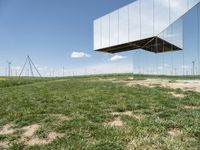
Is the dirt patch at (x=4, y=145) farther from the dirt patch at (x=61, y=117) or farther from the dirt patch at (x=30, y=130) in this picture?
the dirt patch at (x=61, y=117)

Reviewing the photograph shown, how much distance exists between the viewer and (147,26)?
1544 cm

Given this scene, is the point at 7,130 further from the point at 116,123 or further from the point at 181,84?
the point at 181,84

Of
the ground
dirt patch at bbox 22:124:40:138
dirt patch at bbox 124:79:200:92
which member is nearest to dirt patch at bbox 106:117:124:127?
the ground

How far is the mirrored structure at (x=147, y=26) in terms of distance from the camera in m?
12.7

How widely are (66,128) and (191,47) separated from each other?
9.82m

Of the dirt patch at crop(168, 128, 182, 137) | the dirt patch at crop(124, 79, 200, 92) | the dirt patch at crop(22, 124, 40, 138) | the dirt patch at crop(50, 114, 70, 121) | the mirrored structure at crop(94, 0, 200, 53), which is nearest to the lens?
the dirt patch at crop(168, 128, 182, 137)

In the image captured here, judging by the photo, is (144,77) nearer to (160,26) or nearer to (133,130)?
(160,26)

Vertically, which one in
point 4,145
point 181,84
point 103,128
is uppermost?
point 181,84

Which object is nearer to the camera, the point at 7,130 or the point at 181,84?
the point at 7,130

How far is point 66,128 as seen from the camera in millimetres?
3441

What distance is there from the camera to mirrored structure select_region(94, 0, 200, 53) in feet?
41.8

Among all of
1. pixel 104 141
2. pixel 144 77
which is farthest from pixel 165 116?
pixel 144 77

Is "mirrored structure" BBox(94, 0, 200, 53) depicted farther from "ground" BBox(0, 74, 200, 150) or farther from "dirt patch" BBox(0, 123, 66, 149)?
"dirt patch" BBox(0, 123, 66, 149)

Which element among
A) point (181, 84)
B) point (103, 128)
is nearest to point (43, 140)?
point (103, 128)
